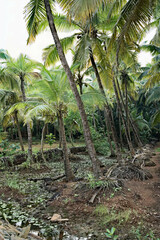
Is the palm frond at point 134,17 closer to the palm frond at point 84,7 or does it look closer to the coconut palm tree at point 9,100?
the palm frond at point 84,7

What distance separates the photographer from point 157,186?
6.87m

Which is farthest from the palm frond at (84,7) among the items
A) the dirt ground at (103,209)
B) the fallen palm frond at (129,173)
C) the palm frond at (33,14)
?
the fallen palm frond at (129,173)

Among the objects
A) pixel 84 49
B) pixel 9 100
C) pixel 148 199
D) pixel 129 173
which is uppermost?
pixel 84 49

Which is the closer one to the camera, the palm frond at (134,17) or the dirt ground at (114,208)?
the dirt ground at (114,208)

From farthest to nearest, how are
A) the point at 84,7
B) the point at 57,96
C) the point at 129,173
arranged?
the point at 57,96 < the point at 129,173 < the point at 84,7

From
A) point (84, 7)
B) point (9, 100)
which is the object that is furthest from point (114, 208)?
point (9, 100)

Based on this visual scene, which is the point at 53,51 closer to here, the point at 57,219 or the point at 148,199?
the point at 57,219

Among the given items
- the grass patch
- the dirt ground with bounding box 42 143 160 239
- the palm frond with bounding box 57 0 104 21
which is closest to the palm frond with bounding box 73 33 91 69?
the palm frond with bounding box 57 0 104 21

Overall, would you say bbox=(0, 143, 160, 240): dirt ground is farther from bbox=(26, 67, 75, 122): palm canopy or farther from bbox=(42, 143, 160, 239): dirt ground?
bbox=(26, 67, 75, 122): palm canopy

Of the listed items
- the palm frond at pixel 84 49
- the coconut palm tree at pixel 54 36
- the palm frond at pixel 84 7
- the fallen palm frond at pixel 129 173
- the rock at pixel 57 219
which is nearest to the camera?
the rock at pixel 57 219

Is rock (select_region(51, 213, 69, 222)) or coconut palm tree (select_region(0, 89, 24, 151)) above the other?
coconut palm tree (select_region(0, 89, 24, 151))

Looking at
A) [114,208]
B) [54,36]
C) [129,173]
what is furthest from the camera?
[129,173]

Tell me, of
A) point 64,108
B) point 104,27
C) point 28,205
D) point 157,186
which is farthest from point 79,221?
point 104,27

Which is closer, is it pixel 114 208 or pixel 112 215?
pixel 112 215
